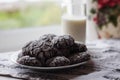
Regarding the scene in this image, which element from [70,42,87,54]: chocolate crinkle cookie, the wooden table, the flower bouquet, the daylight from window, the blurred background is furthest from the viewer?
the daylight from window

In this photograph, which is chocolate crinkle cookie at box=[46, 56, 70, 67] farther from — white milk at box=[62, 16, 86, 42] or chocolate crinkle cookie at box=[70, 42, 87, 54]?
white milk at box=[62, 16, 86, 42]

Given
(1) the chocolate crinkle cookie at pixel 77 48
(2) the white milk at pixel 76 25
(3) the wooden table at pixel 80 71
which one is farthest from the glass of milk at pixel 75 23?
(1) the chocolate crinkle cookie at pixel 77 48

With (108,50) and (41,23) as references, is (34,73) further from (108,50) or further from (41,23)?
(41,23)

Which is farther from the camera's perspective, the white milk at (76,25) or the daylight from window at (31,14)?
the daylight from window at (31,14)

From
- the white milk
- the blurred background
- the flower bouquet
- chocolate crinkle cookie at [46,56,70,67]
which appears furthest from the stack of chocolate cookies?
the blurred background

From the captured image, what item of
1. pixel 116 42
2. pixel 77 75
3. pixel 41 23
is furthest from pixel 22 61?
pixel 41 23

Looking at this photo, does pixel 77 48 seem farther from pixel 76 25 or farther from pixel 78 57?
pixel 76 25

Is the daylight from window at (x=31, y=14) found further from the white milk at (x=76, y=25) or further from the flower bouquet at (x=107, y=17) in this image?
the white milk at (x=76, y=25)
